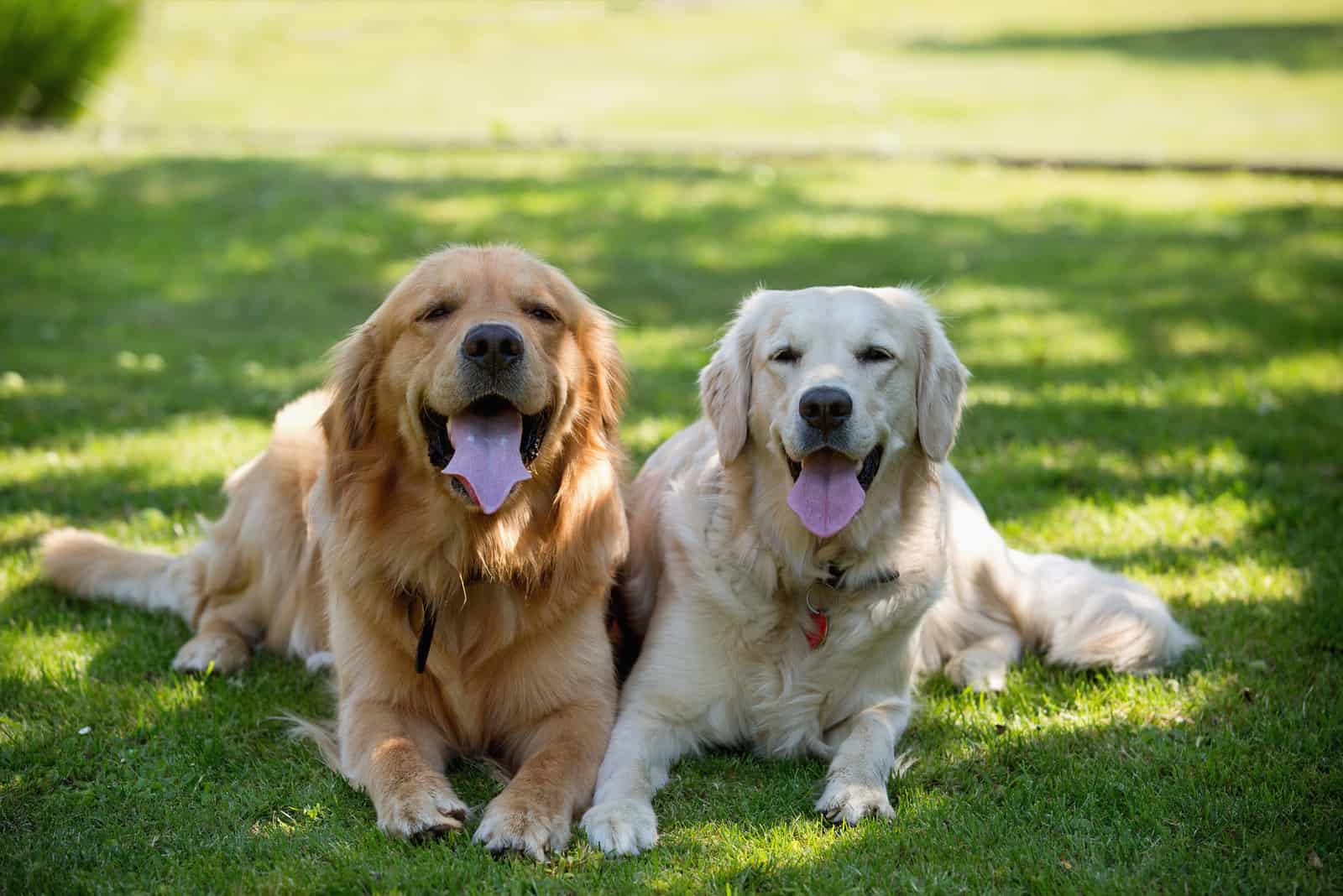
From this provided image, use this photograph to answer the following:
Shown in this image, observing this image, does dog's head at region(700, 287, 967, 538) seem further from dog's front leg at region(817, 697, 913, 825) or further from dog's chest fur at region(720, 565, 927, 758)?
dog's front leg at region(817, 697, 913, 825)

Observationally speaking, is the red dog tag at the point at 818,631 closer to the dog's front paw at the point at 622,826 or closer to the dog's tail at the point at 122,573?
the dog's front paw at the point at 622,826

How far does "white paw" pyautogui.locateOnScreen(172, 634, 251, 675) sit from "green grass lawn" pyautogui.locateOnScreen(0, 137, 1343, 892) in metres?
0.07

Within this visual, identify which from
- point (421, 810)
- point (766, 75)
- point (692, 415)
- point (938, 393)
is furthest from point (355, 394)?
point (766, 75)

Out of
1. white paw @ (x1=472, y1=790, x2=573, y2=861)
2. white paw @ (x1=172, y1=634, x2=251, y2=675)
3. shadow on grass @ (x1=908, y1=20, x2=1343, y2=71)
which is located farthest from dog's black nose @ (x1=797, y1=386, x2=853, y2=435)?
shadow on grass @ (x1=908, y1=20, x2=1343, y2=71)

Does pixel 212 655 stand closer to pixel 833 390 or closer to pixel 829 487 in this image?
Result: pixel 829 487

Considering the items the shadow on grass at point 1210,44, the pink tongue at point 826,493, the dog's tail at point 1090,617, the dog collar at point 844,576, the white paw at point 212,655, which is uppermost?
the shadow on grass at point 1210,44

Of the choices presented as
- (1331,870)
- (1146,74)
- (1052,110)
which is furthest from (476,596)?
(1146,74)

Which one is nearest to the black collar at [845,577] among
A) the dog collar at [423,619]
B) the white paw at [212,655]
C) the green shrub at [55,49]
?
the dog collar at [423,619]

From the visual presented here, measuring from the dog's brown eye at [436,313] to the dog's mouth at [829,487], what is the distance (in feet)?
3.69

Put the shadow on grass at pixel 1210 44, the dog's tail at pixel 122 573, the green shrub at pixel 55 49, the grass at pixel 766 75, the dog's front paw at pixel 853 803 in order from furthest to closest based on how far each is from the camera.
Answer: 1. the shadow on grass at pixel 1210 44
2. the grass at pixel 766 75
3. the green shrub at pixel 55 49
4. the dog's tail at pixel 122 573
5. the dog's front paw at pixel 853 803

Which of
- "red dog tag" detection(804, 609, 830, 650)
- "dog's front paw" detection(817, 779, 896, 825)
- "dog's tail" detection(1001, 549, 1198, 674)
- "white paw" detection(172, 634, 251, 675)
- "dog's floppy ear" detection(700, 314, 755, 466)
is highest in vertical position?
"dog's floppy ear" detection(700, 314, 755, 466)

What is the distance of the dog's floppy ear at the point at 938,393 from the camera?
399 cm

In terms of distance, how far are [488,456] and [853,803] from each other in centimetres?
143

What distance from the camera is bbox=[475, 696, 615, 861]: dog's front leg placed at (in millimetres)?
3295
